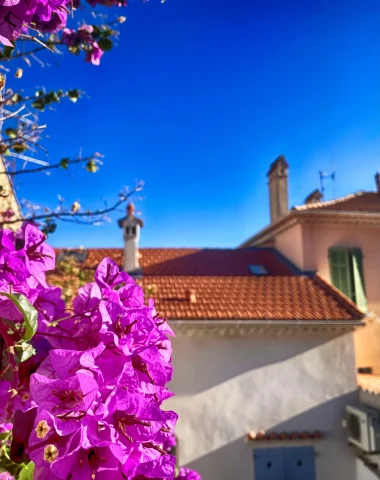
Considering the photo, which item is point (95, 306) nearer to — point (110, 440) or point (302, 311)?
point (110, 440)

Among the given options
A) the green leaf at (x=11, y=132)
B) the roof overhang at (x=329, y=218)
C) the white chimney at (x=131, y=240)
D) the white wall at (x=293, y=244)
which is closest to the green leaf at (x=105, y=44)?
the green leaf at (x=11, y=132)

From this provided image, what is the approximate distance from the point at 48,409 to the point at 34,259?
0.43 meters

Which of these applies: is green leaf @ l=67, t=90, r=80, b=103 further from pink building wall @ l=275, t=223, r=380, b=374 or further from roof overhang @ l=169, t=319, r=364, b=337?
pink building wall @ l=275, t=223, r=380, b=374

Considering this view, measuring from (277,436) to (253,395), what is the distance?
933 mm

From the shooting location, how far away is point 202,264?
12.3m

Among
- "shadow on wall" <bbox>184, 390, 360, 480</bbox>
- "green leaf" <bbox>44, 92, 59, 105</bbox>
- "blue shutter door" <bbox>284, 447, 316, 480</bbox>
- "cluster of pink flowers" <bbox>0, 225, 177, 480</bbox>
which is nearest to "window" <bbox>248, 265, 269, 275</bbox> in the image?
"shadow on wall" <bbox>184, 390, 360, 480</bbox>

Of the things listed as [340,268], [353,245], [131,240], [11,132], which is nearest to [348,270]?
[340,268]

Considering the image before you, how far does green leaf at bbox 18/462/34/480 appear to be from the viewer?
2.34ft

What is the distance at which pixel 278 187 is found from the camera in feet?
47.5

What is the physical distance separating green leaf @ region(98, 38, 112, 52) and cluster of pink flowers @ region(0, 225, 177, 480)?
152 centimetres

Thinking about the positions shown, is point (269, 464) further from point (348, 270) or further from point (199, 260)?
point (199, 260)

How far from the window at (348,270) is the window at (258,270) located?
1874 millimetres

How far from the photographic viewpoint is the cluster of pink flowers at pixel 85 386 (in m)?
0.75

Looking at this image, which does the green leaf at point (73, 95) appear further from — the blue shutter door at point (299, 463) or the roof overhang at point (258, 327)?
the blue shutter door at point (299, 463)
